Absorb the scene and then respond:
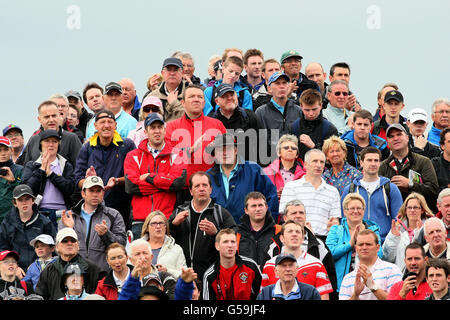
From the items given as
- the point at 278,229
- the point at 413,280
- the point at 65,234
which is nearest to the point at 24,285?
the point at 65,234

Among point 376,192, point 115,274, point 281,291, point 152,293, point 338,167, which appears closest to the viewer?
point 152,293

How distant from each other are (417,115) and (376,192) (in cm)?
343

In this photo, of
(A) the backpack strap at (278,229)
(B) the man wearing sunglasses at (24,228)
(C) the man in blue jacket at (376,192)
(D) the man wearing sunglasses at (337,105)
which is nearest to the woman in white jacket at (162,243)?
(A) the backpack strap at (278,229)

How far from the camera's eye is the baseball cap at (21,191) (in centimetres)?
2025

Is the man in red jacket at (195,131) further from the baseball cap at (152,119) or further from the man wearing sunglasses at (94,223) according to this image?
the man wearing sunglasses at (94,223)

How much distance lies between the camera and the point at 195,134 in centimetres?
2102

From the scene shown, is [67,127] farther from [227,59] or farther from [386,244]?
[386,244]

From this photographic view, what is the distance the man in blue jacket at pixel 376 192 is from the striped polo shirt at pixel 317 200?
49cm

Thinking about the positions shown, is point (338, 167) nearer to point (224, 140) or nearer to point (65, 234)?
point (224, 140)

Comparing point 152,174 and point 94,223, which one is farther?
point 152,174

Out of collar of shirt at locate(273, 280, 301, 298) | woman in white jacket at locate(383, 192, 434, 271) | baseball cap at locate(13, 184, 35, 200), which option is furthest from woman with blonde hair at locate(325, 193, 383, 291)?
baseball cap at locate(13, 184, 35, 200)

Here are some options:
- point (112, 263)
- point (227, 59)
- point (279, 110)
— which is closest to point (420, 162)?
point (279, 110)

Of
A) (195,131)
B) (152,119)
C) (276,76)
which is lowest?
(195,131)
